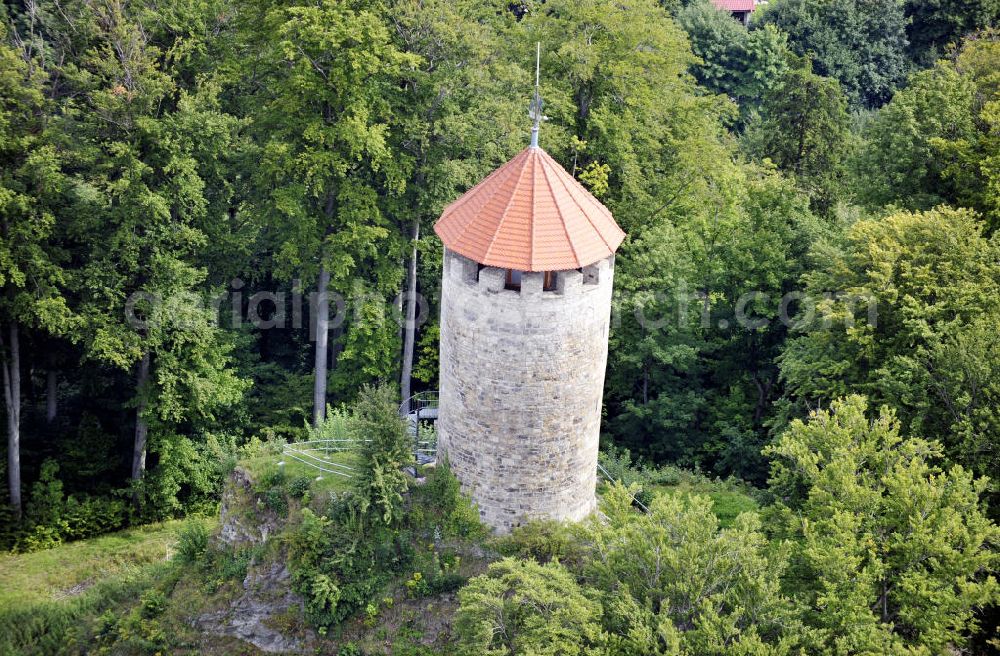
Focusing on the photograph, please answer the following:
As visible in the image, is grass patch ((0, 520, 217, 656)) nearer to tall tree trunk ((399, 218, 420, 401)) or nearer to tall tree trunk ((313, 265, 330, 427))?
tall tree trunk ((313, 265, 330, 427))

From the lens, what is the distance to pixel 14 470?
1045 inches

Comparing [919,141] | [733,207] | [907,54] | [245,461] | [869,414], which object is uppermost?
[907,54]

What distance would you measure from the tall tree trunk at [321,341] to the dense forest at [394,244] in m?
0.10

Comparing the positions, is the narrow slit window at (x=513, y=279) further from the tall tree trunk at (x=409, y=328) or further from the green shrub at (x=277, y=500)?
the tall tree trunk at (x=409, y=328)

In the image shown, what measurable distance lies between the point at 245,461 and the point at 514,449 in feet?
21.4

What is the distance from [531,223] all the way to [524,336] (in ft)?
6.55

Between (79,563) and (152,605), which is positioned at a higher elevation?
(152,605)

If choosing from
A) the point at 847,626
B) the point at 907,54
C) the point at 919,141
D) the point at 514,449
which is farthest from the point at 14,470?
the point at 907,54

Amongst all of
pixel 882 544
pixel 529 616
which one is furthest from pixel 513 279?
pixel 882 544

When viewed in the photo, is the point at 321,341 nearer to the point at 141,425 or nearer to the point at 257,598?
the point at 141,425

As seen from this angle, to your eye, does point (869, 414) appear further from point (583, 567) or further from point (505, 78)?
point (505, 78)

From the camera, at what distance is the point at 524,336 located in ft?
57.8

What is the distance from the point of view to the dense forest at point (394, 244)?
72.1 ft
